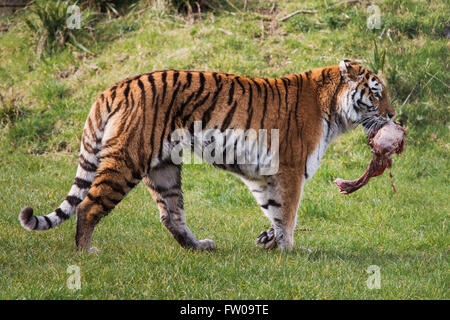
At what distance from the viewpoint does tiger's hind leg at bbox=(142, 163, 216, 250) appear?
20.0 ft

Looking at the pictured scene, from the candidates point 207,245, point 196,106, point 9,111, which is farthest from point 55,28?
point 207,245

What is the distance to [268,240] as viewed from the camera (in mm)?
6137

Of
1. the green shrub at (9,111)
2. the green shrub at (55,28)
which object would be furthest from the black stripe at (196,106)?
the green shrub at (55,28)

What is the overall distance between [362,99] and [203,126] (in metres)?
1.69

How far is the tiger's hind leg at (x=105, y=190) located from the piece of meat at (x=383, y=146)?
2.35 metres

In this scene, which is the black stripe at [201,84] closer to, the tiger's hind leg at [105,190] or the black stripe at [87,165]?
the tiger's hind leg at [105,190]

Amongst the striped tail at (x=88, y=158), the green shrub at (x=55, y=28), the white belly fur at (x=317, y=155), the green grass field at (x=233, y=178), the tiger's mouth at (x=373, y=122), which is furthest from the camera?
the green shrub at (x=55, y=28)

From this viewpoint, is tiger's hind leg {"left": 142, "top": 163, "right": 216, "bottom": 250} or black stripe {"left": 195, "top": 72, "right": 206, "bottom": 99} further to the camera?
tiger's hind leg {"left": 142, "top": 163, "right": 216, "bottom": 250}

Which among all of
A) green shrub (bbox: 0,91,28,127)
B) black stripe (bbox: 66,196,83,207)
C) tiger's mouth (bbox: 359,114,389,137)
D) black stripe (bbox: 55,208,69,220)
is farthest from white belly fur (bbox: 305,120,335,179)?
green shrub (bbox: 0,91,28,127)

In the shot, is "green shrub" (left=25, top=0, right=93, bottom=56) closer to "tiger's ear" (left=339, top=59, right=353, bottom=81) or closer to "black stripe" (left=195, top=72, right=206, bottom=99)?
"black stripe" (left=195, top=72, right=206, bottom=99)

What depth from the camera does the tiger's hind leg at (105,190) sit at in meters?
5.43

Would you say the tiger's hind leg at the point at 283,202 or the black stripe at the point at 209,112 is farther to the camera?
the tiger's hind leg at the point at 283,202

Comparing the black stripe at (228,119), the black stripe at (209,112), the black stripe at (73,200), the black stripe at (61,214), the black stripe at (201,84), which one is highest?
the black stripe at (201,84)

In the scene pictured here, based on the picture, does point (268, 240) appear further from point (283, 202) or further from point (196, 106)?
point (196, 106)
